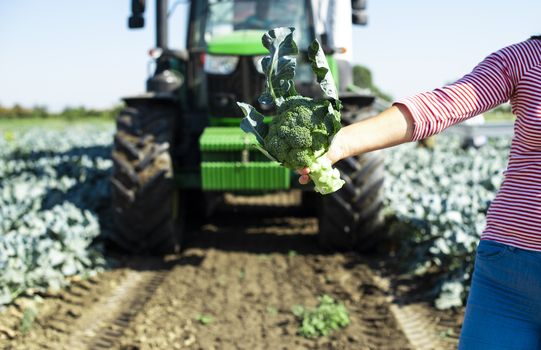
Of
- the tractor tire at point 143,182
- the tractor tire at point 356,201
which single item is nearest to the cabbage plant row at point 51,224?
the tractor tire at point 143,182

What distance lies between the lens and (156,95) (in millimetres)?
6348

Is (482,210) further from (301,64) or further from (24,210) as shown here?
(24,210)

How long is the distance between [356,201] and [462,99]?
157 inches

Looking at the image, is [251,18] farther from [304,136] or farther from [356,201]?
[304,136]

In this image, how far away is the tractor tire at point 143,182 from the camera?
235 inches

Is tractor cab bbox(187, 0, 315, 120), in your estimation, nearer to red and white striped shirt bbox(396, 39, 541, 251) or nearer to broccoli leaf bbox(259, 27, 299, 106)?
red and white striped shirt bbox(396, 39, 541, 251)

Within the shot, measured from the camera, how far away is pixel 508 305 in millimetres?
2105

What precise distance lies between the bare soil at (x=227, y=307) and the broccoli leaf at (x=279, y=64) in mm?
2582

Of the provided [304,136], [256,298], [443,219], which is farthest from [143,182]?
[304,136]

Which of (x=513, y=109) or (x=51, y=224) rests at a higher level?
(x=513, y=109)

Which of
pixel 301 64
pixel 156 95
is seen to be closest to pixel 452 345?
pixel 301 64

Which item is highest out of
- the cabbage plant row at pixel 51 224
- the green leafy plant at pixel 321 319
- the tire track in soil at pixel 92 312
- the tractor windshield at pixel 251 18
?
the tractor windshield at pixel 251 18

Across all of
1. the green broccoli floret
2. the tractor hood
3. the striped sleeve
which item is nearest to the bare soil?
the tractor hood

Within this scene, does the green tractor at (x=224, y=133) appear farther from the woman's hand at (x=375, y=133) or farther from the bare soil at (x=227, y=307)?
the woman's hand at (x=375, y=133)
